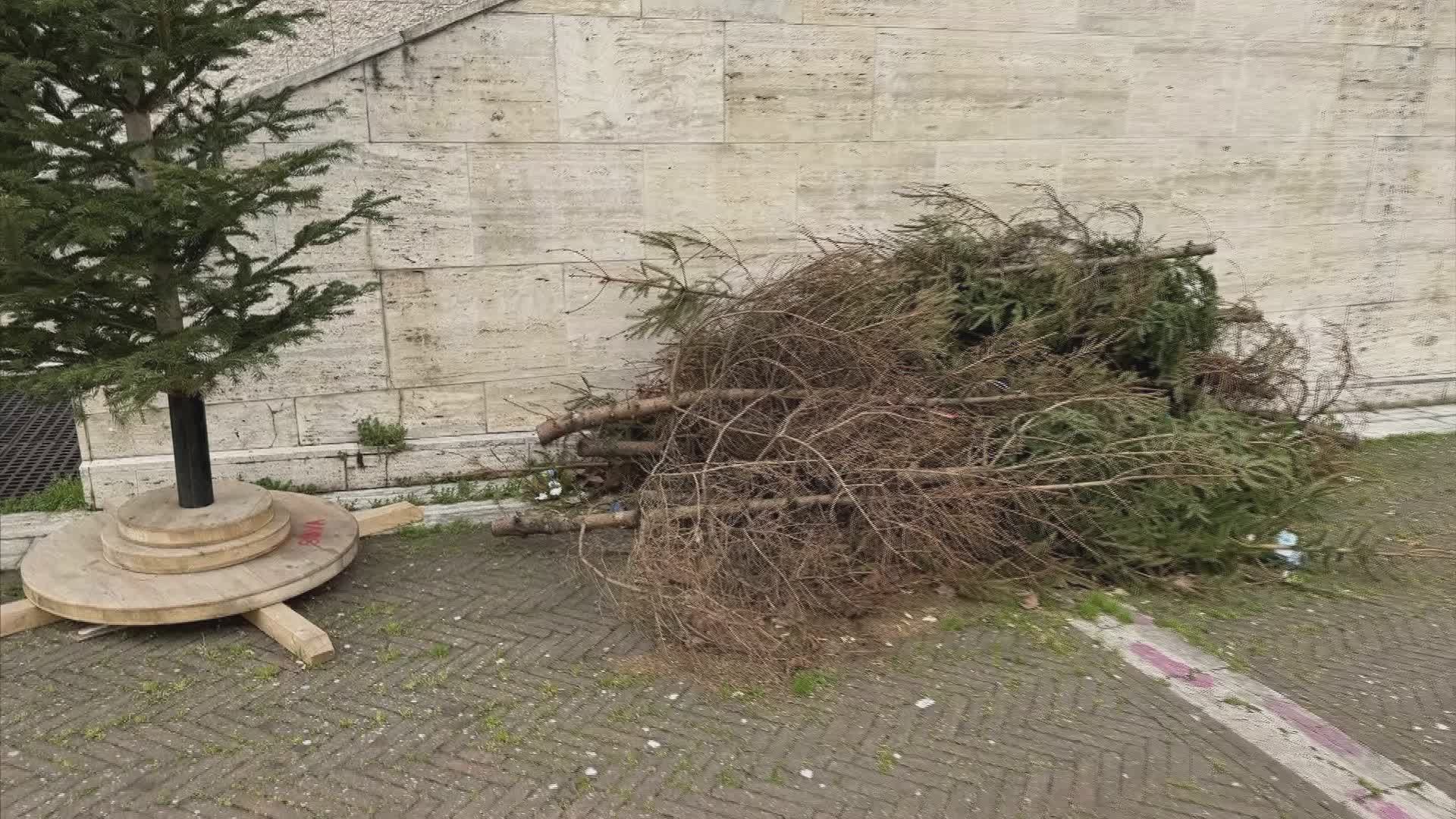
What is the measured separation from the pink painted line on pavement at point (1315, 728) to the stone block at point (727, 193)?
3827 mm

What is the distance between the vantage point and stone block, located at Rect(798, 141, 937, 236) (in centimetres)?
615

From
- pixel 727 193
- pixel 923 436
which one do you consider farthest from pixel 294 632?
pixel 727 193

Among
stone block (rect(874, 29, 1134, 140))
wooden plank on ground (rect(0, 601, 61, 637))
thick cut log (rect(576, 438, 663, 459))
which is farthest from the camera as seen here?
stone block (rect(874, 29, 1134, 140))

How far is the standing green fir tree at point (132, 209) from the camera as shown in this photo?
3.44 metres

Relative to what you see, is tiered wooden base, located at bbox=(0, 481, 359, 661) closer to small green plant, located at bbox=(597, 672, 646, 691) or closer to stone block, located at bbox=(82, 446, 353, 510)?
stone block, located at bbox=(82, 446, 353, 510)

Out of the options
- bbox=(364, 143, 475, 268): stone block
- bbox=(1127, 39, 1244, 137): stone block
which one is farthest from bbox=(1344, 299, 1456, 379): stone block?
bbox=(364, 143, 475, 268): stone block

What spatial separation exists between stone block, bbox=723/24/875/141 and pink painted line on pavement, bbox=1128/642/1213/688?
367 cm

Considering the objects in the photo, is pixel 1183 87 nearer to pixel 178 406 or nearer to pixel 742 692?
pixel 742 692

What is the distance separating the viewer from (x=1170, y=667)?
13.0 feet

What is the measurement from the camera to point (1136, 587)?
15.3ft

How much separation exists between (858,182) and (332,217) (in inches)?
131

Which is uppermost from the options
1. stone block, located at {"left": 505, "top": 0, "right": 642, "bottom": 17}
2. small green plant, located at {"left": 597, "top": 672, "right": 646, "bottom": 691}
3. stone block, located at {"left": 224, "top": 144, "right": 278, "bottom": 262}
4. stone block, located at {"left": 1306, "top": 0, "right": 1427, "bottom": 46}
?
stone block, located at {"left": 1306, "top": 0, "right": 1427, "bottom": 46}

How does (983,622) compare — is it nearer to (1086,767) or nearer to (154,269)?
(1086,767)

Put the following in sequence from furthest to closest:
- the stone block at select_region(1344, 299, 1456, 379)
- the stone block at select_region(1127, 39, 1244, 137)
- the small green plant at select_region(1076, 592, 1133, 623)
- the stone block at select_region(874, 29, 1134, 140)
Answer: the stone block at select_region(1344, 299, 1456, 379), the stone block at select_region(1127, 39, 1244, 137), the stone block at select_region(874, 29, 1134, 140), the small green plant at select_region(1076, 592, 1133, 623)
